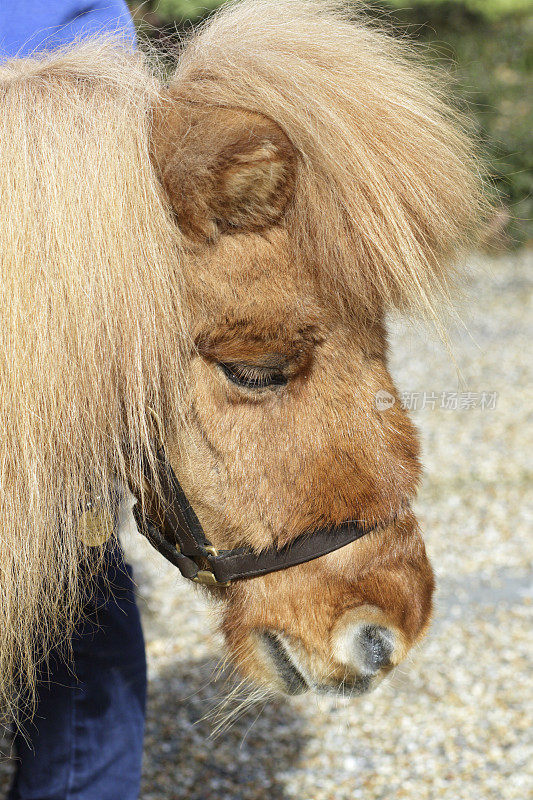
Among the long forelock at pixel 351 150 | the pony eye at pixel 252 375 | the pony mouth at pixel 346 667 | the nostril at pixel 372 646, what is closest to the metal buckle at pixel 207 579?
the pony mouth at pixel 346 667

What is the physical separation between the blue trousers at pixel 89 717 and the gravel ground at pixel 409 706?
190 millimetres

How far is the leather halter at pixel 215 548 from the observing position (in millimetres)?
1348

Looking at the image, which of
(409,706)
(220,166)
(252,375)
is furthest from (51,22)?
(409,706)

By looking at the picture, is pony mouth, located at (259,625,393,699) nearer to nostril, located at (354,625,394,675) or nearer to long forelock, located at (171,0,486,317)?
nostril, located at (354,625,394,675)

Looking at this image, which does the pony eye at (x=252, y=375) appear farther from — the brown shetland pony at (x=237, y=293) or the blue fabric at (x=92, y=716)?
the blue fabric at (x=92, y=716)

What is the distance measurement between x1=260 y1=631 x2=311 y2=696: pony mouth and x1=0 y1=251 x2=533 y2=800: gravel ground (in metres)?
0.19

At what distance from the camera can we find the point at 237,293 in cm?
120

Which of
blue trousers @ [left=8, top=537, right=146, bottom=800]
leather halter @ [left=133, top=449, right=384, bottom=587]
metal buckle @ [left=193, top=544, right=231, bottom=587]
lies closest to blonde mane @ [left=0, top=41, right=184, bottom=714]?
leather halter @ [left=133, top=449, right=384, bottom=587]

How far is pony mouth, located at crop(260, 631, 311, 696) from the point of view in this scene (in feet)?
4.66

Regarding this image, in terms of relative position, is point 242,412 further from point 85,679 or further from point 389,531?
point 85,679

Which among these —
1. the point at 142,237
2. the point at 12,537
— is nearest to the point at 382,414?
the point at 142,237

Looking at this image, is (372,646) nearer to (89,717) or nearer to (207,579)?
(207,579)

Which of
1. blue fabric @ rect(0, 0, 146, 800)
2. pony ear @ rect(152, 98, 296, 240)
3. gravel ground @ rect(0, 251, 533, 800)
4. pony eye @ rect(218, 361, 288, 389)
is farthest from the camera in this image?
gravel ground @ rect(0, 251, 533, 800)

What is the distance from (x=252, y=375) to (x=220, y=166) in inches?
13.2
